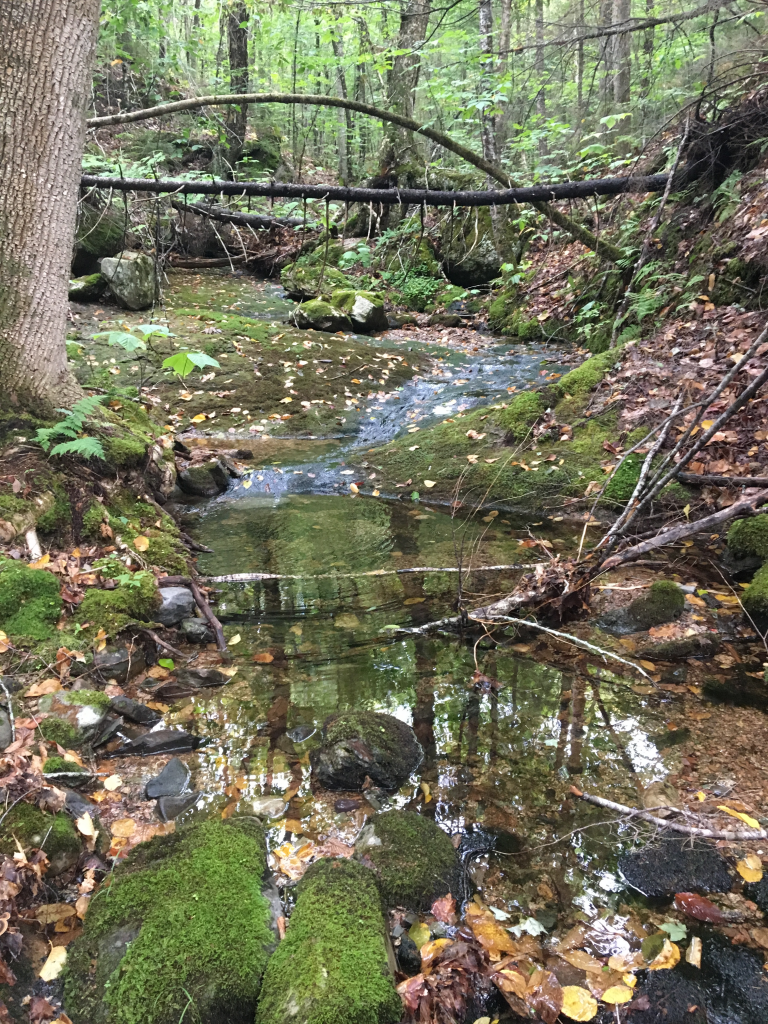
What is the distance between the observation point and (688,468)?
209 inches

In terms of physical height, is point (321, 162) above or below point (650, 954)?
above

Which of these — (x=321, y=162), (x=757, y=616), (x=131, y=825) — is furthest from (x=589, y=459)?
(x=321, y=162)

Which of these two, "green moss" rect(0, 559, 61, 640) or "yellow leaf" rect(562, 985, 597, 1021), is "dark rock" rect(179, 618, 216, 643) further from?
"yellow leaf" rect(562, 985, 597, 1021)

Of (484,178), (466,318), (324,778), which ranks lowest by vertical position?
(324,778)

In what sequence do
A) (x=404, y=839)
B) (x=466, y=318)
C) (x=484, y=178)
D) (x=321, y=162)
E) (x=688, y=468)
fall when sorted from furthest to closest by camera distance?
(x=321, y=162), (x=484, y=178), (x=466, y=318), (x=688, y=468), (x=404, y=839)

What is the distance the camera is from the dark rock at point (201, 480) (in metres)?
6.50

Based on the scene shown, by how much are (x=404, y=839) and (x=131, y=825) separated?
124 centimetres

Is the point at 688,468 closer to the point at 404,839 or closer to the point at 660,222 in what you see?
the point at 404,839

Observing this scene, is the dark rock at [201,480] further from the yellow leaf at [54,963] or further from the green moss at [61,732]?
the yellow leaf at [54,963]

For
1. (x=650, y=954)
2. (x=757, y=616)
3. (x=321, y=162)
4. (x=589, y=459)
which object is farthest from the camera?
(x=321, y=162)

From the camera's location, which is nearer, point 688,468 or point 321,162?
point 688,468

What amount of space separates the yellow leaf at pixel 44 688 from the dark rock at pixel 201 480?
3633 millimetres

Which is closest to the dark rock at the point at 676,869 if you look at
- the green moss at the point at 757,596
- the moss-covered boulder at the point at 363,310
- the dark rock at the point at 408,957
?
the dark rock at the point at 408,957

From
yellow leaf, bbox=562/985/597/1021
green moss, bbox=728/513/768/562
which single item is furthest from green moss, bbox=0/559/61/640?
green moss, bbox=728/513/768/562
